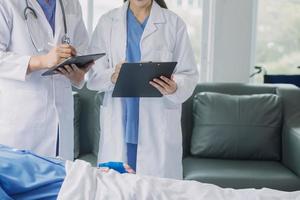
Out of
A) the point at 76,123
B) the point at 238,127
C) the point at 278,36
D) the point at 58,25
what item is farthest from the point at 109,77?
the point at 278,36

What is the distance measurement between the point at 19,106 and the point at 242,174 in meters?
1.29

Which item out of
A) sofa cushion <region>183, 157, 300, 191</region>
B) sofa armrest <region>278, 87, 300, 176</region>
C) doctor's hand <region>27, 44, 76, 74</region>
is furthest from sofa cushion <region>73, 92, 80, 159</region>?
sofa armrest <region>278, 87, 300, 176</region>

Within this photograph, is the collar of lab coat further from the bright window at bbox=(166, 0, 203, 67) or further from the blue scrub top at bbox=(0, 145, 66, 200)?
the bright window at bbox=(166, 0, 203, 67)

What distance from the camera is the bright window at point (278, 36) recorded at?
11.3 feet

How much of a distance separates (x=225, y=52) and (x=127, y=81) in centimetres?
164

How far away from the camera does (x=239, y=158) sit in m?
2.76

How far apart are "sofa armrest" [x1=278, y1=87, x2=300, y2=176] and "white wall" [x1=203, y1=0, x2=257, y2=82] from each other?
0.50 metres

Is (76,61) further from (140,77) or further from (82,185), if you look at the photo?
(82,185)

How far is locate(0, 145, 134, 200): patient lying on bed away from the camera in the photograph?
1285mm

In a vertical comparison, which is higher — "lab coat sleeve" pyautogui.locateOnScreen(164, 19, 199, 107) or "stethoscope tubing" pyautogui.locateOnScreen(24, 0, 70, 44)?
"stethoscope tubing" pyautogui.locateOnScreen(24, 0, 70, 44)

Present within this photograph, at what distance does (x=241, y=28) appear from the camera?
3312 millimetres

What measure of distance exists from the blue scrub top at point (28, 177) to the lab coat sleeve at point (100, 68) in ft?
2.20

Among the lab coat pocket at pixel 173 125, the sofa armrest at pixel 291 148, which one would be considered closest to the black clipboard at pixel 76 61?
the lab coat pocket at pixel 173 125

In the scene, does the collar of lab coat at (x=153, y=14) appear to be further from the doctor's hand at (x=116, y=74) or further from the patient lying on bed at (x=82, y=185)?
the patient lying on bed at (x=82, y=185)
